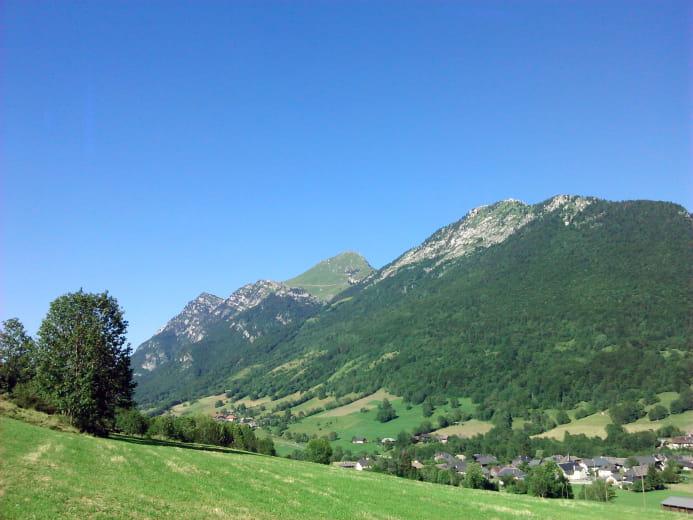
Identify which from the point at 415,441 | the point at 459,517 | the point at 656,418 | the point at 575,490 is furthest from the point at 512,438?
the point at 459,517

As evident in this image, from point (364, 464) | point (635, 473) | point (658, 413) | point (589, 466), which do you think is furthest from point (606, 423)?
point (364, 464)

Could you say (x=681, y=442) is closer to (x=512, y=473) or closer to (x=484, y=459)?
(x=484, y=459)

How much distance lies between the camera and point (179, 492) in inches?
1014

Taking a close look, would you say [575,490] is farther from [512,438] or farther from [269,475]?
[269,475]

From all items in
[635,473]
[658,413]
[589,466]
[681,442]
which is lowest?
[589,466]

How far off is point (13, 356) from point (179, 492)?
2924 inches

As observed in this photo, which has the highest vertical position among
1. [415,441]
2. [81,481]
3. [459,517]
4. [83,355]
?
[83,355]

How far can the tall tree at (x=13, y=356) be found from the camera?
2840 inches

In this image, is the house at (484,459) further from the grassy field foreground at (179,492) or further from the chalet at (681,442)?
the grassy field foreground at (179,492)

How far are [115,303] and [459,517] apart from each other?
147 feet

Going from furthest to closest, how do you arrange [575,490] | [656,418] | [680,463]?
[656,418], [680,463], [575,490]

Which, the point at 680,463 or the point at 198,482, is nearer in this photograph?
the point at 198,482

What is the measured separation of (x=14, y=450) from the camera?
28328 mm

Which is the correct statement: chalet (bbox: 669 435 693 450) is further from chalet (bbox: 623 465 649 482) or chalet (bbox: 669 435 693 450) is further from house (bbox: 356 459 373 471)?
house (bbox: 356 459 373 471)
